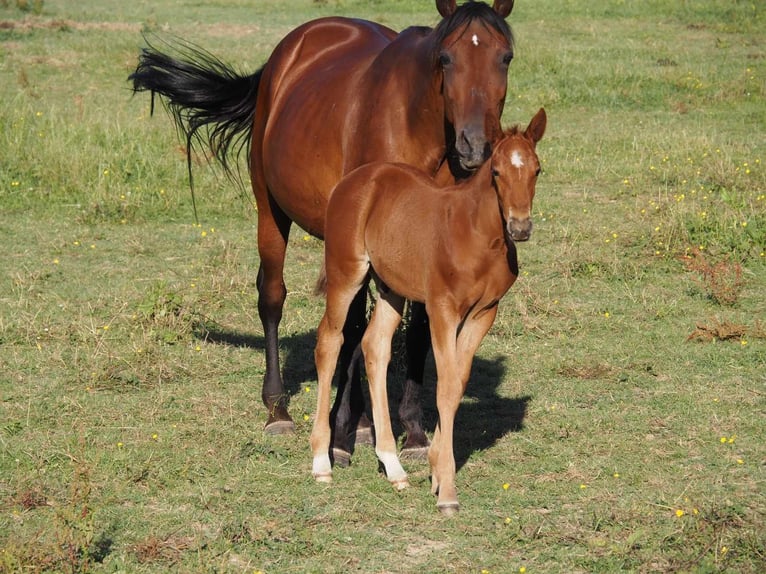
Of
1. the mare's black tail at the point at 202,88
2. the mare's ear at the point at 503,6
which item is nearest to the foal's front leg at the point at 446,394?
the mare's ear at the point at 503,6

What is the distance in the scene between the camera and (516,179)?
4.21 meters

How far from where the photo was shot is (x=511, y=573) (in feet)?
13.7

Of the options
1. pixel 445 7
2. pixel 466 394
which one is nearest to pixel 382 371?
pixel 466 394

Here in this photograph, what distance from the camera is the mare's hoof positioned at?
465 cm

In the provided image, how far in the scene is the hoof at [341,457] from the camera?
5.39 m

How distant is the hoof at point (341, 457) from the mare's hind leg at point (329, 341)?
7.2 inches

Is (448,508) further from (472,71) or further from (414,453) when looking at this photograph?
(472,71)

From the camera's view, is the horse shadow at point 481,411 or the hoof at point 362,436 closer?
the horse shadow at point 481,411

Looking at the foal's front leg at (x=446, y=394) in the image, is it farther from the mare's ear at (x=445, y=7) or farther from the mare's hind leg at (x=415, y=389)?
the mare's ear at (x=445, y=7)

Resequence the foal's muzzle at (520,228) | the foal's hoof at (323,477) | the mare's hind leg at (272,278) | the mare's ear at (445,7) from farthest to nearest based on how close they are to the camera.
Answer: the mare's hind leg at (272,278)
the mare's ear at (445,7)
the foal's hoof at (323,477)
the foal's muzzle at (520,228)

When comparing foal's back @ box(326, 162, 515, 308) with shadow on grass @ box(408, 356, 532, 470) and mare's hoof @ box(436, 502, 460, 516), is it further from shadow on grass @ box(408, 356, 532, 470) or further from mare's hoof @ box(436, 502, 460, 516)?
shadow on grass @ box(408, 356, 532, 470)

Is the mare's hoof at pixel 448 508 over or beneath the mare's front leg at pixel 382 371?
beneath

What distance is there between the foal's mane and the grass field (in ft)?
6.29

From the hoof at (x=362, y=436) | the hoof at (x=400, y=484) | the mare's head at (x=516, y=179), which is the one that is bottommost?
the hoof at (x=362, y=436)
